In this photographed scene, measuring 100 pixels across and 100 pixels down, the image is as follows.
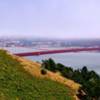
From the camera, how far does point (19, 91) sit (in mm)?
13562

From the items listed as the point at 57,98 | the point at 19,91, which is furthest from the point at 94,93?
the point at 19,91

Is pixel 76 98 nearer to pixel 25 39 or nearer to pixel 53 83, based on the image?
pixel 53 83

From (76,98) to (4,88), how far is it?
2986 millimetres

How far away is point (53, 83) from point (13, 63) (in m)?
1.67

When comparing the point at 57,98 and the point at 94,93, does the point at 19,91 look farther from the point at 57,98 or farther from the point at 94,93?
the point at 94,93

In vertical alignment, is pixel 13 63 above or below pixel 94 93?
above

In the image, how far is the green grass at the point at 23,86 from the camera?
13.3 meters

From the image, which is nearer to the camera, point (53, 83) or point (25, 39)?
point (53, 83)

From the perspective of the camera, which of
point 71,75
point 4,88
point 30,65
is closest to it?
point 4,88

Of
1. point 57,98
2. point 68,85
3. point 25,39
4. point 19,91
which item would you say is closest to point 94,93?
point 68,85

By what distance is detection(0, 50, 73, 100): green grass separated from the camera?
13311mm

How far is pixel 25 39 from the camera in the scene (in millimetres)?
80688

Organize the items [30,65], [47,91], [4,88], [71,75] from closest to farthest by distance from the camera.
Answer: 1. [4,88]
2. [47,91]
3. [30,65]
4. [71,75]

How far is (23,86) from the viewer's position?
14.0m
